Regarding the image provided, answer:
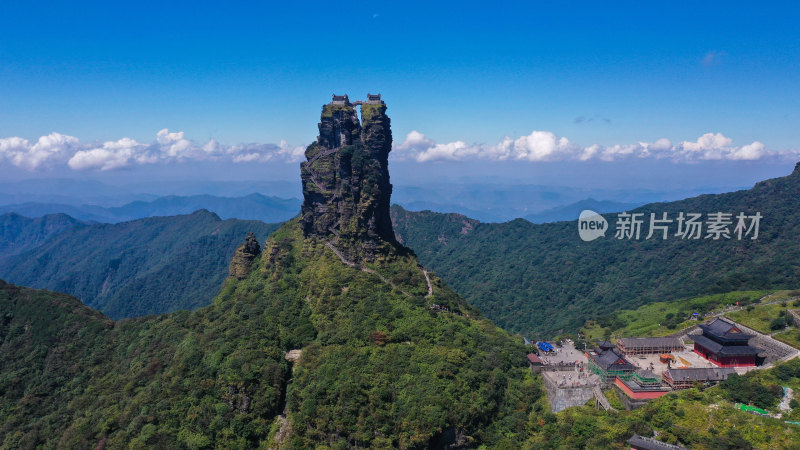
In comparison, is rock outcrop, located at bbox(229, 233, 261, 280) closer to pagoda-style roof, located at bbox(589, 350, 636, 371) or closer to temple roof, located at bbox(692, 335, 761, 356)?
pagoda-style roof, located at bbox(589, 350, 636, 371)

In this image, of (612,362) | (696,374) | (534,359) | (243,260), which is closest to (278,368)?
(534,359)

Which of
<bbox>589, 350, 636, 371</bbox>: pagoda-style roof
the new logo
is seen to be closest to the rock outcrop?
<bbox>589, 350, 636, 371</bbox>: pagoda-style roof

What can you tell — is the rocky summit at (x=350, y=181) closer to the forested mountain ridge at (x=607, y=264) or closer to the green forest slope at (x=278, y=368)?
the green forest slope at (x=278, y=368)

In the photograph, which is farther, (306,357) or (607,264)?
(607,264)

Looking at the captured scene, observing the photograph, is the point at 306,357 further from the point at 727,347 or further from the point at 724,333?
the point at 724,333

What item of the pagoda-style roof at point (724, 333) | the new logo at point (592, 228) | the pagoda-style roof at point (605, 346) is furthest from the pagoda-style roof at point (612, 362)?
the new logo at point (592, 228)

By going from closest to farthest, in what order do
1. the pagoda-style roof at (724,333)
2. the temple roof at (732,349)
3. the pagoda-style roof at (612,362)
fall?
1. the pagoda-style roof at (612,362)
2. the temple roof at (732,349)
3. the pagoda-style roof at (724,333)

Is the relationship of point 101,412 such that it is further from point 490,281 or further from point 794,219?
point 794,219
